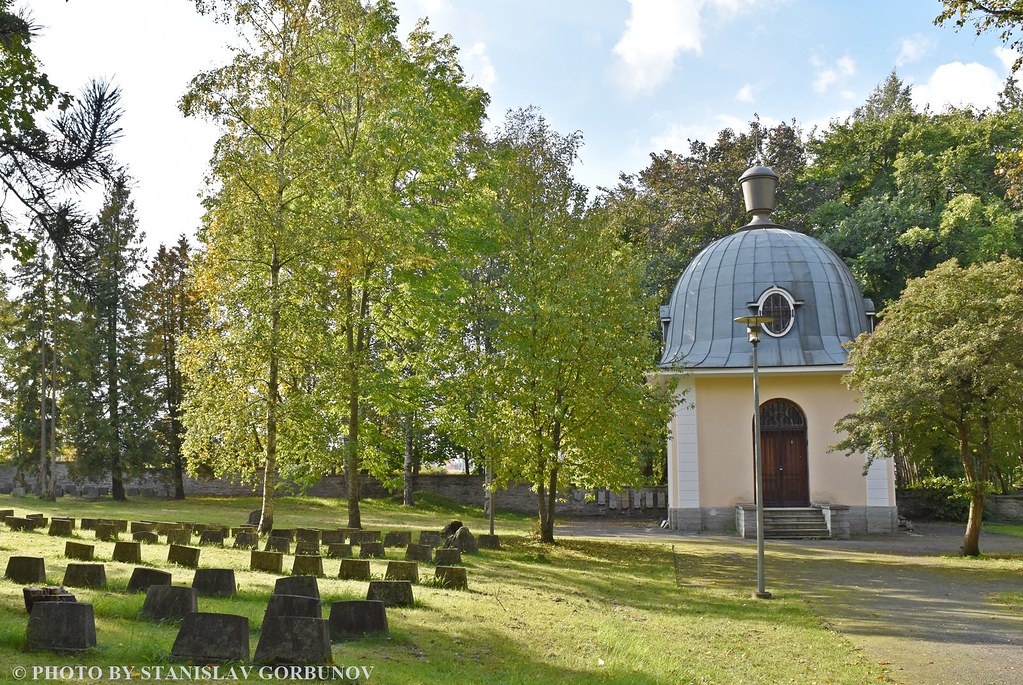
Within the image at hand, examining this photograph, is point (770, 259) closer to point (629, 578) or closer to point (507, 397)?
point (507, 397)

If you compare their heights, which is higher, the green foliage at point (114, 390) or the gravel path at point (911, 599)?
the green foliage at point (114, 390)

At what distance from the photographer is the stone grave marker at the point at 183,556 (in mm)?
12383

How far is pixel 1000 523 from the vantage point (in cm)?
3203

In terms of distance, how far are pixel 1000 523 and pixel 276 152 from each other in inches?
1076

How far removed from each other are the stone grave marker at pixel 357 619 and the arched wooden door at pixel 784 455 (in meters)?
21.1

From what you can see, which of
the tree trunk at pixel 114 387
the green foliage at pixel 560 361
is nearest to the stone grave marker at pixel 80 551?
the green foliage at pixel 560 361

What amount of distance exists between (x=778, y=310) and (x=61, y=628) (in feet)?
80.7

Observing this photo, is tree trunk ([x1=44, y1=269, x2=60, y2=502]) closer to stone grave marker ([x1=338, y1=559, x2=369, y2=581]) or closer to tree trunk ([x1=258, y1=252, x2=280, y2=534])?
tree trunk ([x1=258, y1=252, x2=280, y2=534])

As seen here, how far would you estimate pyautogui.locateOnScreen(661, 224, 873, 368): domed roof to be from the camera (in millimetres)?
27797

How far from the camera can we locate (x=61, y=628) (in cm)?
679

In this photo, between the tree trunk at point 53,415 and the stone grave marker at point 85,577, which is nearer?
the stone grave marker at point 85,577

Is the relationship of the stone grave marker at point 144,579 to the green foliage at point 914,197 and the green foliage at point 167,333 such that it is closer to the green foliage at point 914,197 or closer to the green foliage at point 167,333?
the green foliage at point 914,197

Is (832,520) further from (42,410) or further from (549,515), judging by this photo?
(42,410)

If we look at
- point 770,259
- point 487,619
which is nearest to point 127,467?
point 770,259
